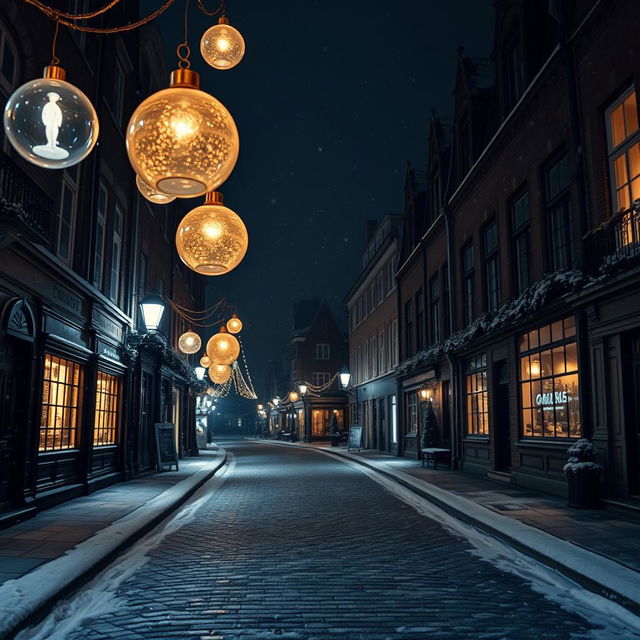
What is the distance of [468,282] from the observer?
63.8 feet

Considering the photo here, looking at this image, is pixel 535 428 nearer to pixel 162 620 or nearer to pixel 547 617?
pixel 547 617

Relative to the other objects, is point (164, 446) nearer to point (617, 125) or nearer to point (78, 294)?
point (78, 294)

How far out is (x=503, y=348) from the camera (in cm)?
1573

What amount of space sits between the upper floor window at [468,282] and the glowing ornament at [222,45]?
38.2 feet

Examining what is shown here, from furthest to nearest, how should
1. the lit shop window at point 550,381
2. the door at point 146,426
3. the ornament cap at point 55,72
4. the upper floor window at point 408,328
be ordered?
the upper floor window at point 408,328 < the door at point 146,426 < the lit shop window at point 550,381 < the ornament cap at point 55,72

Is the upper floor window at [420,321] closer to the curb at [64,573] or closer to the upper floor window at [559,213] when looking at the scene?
the upper floor window at [559,213]

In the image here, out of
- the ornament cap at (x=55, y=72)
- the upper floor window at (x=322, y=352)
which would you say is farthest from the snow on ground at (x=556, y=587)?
the upper floor window at (x=322, y=352)

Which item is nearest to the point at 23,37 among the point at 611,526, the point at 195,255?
the point at 195,255

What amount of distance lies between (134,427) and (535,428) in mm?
10315

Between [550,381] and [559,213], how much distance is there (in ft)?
11.4

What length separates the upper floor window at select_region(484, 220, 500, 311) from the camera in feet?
55.4

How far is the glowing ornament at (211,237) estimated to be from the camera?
8008 mm

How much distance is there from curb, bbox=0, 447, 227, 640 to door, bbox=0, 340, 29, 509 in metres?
1.74

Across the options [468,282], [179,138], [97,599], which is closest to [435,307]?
[468,282]
